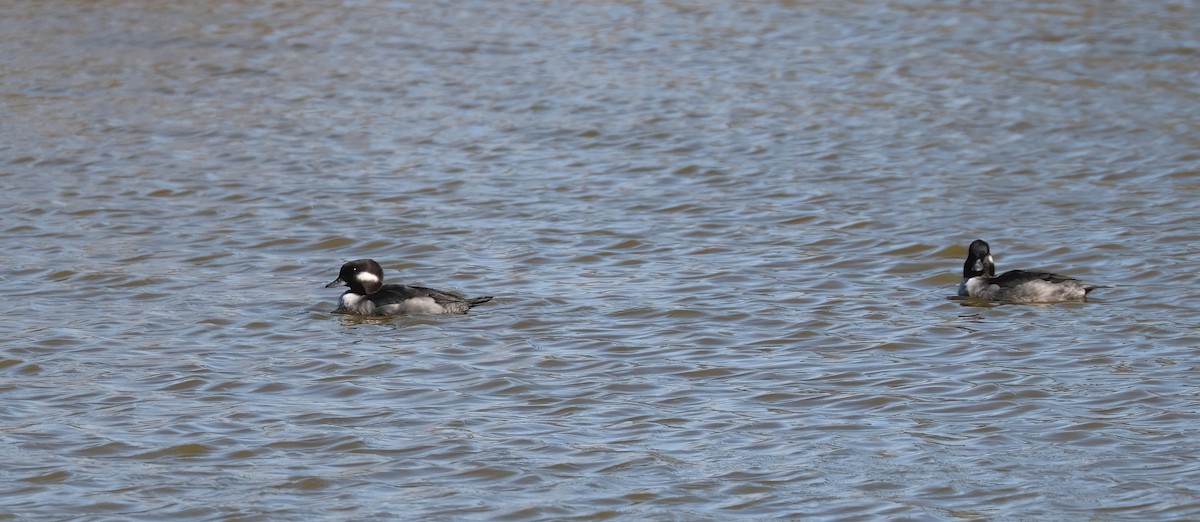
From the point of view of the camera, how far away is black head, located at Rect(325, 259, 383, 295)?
493 inches

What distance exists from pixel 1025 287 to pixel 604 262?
348cm

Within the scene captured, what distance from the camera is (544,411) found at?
390 inches

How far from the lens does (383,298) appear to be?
1232 cm

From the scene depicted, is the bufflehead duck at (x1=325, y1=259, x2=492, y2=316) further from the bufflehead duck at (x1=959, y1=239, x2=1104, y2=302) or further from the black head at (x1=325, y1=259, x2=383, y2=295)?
the bufflehead duck at (x1=959, y1=239, x2=1104, y2=302)

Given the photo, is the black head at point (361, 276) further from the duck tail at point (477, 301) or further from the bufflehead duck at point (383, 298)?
the duck tail at point (477, 301)

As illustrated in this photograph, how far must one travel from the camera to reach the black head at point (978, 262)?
12.7m

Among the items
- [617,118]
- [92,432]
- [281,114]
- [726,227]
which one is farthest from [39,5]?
[92,432]

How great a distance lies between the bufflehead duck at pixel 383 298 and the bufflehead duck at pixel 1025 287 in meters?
3.65

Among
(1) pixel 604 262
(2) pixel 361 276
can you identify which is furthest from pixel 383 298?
(1) pixel 604 262

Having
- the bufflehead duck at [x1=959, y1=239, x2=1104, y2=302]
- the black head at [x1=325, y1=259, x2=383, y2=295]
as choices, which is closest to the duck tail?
the black head at [x1=325, y1=259, x2=383, y2=295]

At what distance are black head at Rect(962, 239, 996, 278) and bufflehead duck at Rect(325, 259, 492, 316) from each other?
3.64 meters

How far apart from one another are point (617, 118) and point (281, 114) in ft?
13.3

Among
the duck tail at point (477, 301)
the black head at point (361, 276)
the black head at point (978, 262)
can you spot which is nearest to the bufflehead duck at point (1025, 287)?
the black head at point (978, 262)

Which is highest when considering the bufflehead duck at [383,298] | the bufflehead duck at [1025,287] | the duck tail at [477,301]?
the bufflehead duck at [383,298]
